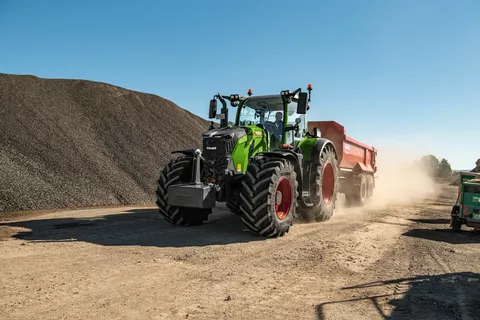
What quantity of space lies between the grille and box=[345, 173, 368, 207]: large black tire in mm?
7935

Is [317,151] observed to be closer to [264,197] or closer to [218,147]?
[218,147]

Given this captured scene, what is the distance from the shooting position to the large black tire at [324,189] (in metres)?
9.26

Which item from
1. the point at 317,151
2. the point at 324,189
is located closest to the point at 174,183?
the point at 317,151

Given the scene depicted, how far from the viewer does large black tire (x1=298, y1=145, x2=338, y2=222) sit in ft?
30.4

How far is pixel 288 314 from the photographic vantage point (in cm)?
369

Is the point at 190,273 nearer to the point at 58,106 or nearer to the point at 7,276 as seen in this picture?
the point at 7,276

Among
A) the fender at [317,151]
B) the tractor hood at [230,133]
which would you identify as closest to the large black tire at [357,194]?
the fender at [317,151]

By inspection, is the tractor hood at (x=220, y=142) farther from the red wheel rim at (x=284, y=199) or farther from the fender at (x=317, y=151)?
the fender at (x=317, y=151)

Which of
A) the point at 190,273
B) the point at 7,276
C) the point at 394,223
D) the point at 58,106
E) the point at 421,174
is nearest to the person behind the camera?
the point at 7,276

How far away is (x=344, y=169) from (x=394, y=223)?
3.52 meters

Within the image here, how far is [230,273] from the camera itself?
5.01 m

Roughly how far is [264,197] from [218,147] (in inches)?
65.1

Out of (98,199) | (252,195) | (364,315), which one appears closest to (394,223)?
(252,195)

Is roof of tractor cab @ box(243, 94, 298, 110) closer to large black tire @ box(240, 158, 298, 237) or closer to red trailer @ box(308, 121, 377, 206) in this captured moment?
large black tire @ box(240, 158, 298, 237)
